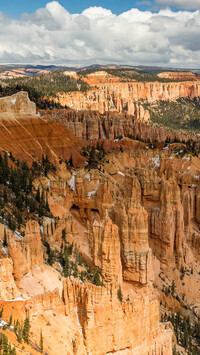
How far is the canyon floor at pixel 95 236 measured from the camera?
16.3m

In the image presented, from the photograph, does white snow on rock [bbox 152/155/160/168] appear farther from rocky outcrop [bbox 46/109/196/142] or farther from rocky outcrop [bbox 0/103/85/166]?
rocky outcrop [bbox 46/109/196/142]

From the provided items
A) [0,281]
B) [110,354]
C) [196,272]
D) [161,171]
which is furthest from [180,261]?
[0,281]

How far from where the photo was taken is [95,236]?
27.5m

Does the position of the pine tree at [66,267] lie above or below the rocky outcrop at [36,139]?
below

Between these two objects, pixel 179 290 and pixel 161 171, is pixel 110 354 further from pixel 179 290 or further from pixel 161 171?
pixel 161 171

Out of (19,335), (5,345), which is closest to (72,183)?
(19,335)

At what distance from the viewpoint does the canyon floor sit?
53.5ft

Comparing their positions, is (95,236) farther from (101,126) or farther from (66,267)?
(101,126)

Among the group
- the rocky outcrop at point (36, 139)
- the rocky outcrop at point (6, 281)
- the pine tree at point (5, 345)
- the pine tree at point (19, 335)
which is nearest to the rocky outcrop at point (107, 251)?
the rocky outcrop at point (6, 281)

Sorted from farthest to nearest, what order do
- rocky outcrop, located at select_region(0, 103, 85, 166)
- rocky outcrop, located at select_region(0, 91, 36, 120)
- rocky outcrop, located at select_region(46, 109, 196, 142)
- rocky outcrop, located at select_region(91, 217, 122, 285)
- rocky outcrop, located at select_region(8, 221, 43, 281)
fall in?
rocky outcrop, located at select_region(46, 109, 196, 142), rocky outcrop, located at select_region(0, 91, 36, 120), rocky outcrop, located at select_region(0, 103, 85, 166), rocky outcrop, located at select_region(91, 217, 122, 285), rocky outcrop, located at select_region(8, 221, 43, 281)

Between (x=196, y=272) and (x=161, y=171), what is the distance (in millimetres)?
13466

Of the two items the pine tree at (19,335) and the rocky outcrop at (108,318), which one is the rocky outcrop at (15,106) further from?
the pine tree at (19,335)

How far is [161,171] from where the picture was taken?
46.6 metres

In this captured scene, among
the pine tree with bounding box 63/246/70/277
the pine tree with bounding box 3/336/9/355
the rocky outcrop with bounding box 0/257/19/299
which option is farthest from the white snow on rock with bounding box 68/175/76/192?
the pine tree with bounding box 3/336/9/355
